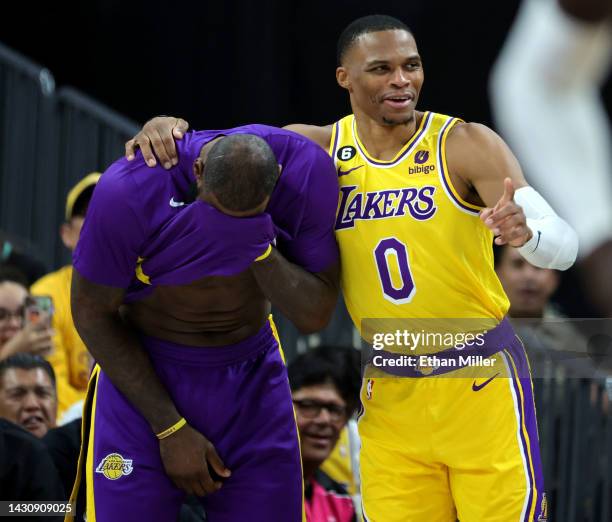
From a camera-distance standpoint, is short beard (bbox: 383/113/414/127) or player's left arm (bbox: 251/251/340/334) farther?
short beard (bbox: 383/113/414/127)

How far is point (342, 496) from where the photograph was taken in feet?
13.9

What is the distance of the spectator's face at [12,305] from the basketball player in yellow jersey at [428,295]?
76.3 inches

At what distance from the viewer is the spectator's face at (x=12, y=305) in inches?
178

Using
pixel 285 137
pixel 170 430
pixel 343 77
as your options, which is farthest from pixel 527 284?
pixel 170 430

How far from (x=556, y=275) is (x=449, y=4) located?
5.58ft

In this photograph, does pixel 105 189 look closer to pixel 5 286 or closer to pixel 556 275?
pixel 5 286

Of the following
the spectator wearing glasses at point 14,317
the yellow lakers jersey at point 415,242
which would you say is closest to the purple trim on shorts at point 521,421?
the yellow lakers jersey at point 415,242

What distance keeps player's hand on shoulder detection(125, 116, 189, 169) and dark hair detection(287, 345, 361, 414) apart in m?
1.78

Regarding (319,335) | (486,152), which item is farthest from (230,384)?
(319,335)

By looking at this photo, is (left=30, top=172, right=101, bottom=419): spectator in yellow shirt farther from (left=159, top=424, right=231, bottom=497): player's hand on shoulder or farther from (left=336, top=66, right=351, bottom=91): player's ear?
(left=159, top=424, right=231, bottom=497): player's hand on shoulder

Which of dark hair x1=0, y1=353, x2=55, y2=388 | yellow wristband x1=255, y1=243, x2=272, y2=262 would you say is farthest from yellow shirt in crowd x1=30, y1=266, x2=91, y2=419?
yellow wristband x1=255, y1=243, x2=272, y2=262

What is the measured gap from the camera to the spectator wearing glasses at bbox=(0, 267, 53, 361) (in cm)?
425

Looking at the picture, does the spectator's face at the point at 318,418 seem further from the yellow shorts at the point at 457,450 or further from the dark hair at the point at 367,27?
the dark hair at the point at 367,27

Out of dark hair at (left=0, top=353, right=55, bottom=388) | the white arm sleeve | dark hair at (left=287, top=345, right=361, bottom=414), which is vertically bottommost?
dark hair at (left=287, top=345, right=361, bottom=414)
